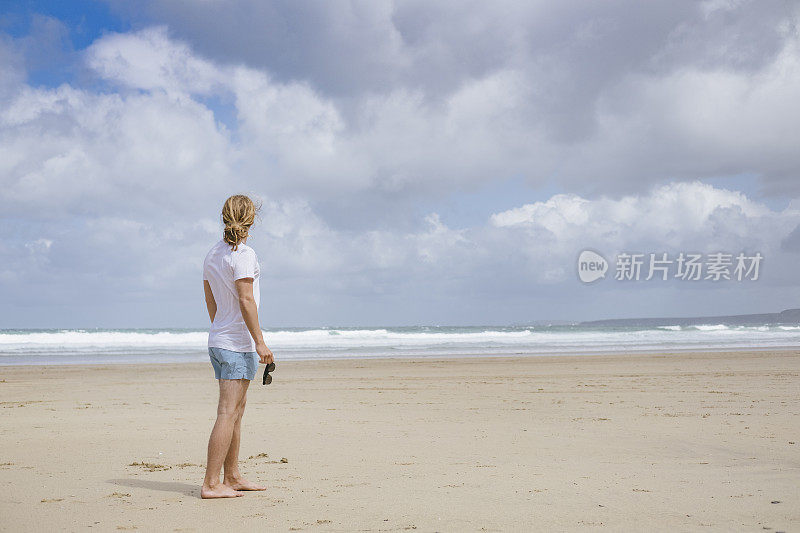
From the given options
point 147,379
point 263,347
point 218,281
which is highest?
point 218,281

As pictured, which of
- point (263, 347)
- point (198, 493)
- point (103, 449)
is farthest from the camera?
point (103, 449)

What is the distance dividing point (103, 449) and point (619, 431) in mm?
5039

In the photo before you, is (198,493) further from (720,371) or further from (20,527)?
(720,371)

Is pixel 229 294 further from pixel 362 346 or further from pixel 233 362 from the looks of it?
pixel 362 346

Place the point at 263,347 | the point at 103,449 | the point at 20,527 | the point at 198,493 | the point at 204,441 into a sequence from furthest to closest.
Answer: the point at 204,441 → the point at 103,449 → the point at 198,493 → the point at 263,347 → the point at 20,527

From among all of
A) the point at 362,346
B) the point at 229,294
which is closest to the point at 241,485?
the point at 229,294

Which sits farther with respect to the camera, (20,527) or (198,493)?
(198,493)

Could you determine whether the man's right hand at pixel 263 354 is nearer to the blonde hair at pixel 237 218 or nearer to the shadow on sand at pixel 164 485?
the blonde hair at pixel 237 218

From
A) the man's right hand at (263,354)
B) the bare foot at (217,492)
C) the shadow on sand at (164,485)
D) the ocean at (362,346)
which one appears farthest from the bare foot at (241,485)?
the ocean at (362,346)

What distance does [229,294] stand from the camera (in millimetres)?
4293

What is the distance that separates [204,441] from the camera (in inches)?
267

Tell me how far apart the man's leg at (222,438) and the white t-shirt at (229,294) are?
0.85 ft

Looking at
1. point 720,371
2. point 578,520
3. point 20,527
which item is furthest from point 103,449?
point 720,371

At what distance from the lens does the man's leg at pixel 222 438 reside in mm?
4328
